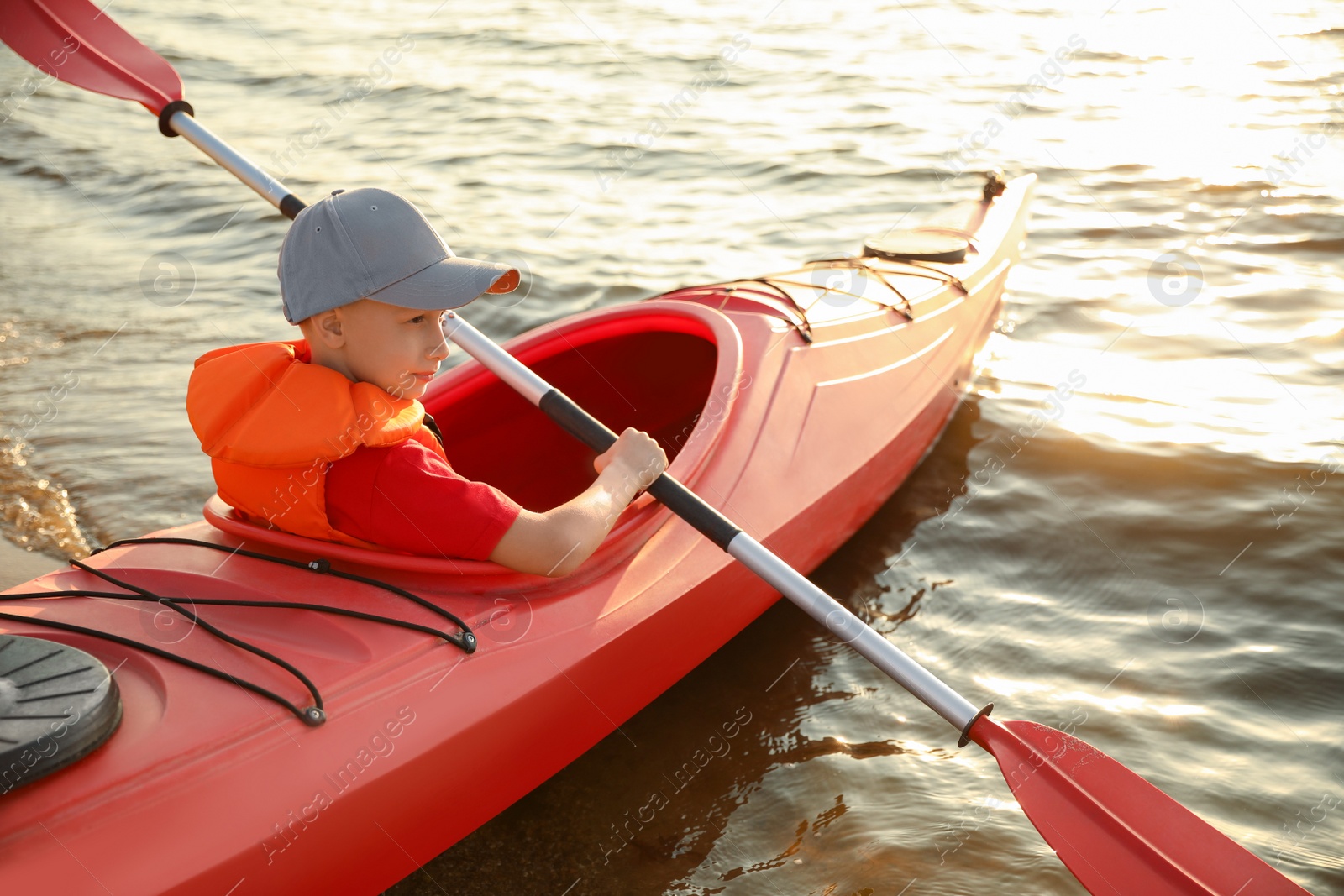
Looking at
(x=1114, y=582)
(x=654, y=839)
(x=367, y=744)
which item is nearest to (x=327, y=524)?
(x=367, y=744)

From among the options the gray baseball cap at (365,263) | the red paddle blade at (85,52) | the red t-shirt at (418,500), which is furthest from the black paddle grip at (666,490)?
the red paddle blade at (85,52)

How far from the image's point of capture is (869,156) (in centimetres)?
648

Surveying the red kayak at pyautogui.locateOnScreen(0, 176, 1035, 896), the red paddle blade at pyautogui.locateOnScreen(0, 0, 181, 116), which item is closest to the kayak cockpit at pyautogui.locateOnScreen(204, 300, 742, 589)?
the red kayak at pyautogui.locateOnScreen(0, 176, 1035, 896)

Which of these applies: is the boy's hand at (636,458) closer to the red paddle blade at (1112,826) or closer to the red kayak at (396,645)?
the red kayak at (396,645)

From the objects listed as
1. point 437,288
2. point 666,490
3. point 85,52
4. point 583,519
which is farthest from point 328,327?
point 85,52

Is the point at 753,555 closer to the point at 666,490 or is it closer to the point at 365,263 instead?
the point at 666,490

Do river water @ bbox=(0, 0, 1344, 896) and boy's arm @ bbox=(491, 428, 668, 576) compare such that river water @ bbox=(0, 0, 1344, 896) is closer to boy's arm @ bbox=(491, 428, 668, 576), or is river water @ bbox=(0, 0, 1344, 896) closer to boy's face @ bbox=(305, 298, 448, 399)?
boy's arm @ bbox=(491, 428, 668, 576)

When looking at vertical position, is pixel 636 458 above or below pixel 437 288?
below

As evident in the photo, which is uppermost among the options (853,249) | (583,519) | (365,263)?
(365,263)

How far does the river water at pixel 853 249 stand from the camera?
2.48 metres

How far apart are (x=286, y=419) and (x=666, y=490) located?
0.81m

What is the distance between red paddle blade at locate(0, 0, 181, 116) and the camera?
119 inches

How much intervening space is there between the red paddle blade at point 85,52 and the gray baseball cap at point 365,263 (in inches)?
60.6

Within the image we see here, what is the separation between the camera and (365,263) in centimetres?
179
